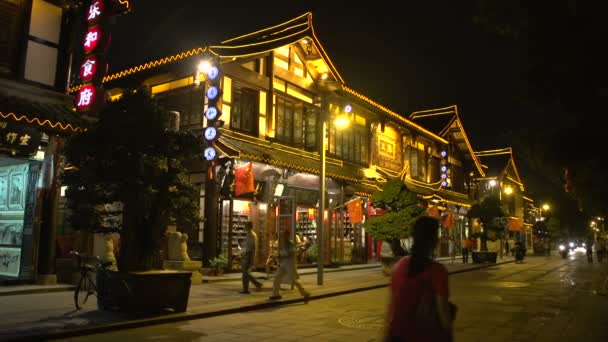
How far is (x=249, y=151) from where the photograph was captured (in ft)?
62.9

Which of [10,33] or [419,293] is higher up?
[10,33]

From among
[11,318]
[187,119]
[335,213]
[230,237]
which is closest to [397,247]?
[335,213]

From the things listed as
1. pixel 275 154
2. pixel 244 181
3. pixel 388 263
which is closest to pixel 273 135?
pixel 275 154

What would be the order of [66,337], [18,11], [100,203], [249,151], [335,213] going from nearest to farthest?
[66,337] < [100,203] < [18,11] < [249,151] < [335,213]

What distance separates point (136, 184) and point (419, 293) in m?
7.59

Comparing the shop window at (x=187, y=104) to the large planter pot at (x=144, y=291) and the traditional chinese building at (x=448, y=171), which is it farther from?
the traditional chinese building at (x=448, y=171)

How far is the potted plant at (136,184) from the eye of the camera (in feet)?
33.3

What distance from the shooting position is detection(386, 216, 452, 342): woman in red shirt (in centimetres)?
372

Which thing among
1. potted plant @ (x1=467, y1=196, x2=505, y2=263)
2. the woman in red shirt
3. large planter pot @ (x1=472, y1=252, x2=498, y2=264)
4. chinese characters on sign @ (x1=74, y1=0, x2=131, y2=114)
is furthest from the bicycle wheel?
potted plant @ (x1=467, y1=196, x2=505, y2=263)

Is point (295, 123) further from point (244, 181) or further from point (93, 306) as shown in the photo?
point (93, 306)

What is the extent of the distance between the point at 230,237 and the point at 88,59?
8397mm

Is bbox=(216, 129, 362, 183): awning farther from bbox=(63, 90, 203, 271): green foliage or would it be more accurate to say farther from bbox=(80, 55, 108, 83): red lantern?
bbox=(63, 90, 203, 271): green foliage

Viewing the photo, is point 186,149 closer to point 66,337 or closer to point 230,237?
point 66,337

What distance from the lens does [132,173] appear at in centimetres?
1011
